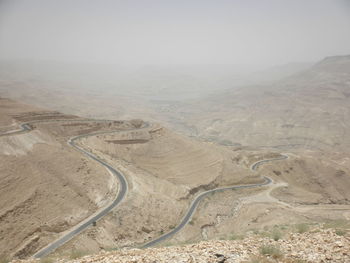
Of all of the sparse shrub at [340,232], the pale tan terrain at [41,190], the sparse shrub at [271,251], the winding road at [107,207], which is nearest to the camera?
the sparse shrub at [271,251]

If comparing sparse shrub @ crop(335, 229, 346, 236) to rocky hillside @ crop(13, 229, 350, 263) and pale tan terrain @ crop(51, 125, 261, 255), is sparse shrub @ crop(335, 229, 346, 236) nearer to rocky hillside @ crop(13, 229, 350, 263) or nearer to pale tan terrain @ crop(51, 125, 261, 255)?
rocky hillside @ crop(13, 229, 350, 263)

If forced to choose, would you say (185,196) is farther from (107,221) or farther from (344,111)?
(344,111)

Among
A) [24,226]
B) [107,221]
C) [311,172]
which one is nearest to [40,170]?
[24,226]

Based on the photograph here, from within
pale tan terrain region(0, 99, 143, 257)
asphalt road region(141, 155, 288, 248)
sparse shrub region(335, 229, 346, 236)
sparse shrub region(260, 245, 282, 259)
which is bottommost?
asphalt road region(141, 155, 288, 248)

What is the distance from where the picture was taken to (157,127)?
75.6 meters

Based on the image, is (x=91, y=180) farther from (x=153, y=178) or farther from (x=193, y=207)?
(x=193, y=207)

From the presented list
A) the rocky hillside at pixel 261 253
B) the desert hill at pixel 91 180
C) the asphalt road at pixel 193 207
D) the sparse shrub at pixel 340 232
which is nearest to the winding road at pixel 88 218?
the desert hill at pixel 91 180

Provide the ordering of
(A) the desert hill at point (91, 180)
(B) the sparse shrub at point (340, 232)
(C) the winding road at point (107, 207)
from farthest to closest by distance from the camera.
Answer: (A) the desert hill at point (91, 180) → (C) the winding road at point (107, 207) → (B) the sparse shrub at point (340, 232)

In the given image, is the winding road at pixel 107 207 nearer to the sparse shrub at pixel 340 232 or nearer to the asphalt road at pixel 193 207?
the asphalt road at pixel 193 207

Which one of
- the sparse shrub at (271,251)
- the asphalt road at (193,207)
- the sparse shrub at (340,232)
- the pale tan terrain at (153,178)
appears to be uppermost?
the sparse shrub at (271,251)

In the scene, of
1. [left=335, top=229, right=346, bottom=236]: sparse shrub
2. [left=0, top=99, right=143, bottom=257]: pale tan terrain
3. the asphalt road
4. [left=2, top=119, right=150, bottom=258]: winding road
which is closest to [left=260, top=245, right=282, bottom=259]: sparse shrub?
[left=335, top=229, right=346, bottom=236]: sparse shrub

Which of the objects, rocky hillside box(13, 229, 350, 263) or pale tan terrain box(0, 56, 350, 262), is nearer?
rocky hillside box(13, 229, 350, 263)

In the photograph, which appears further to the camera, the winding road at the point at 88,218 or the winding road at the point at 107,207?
the winding road at the point at 107,207

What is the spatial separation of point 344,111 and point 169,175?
579ft
